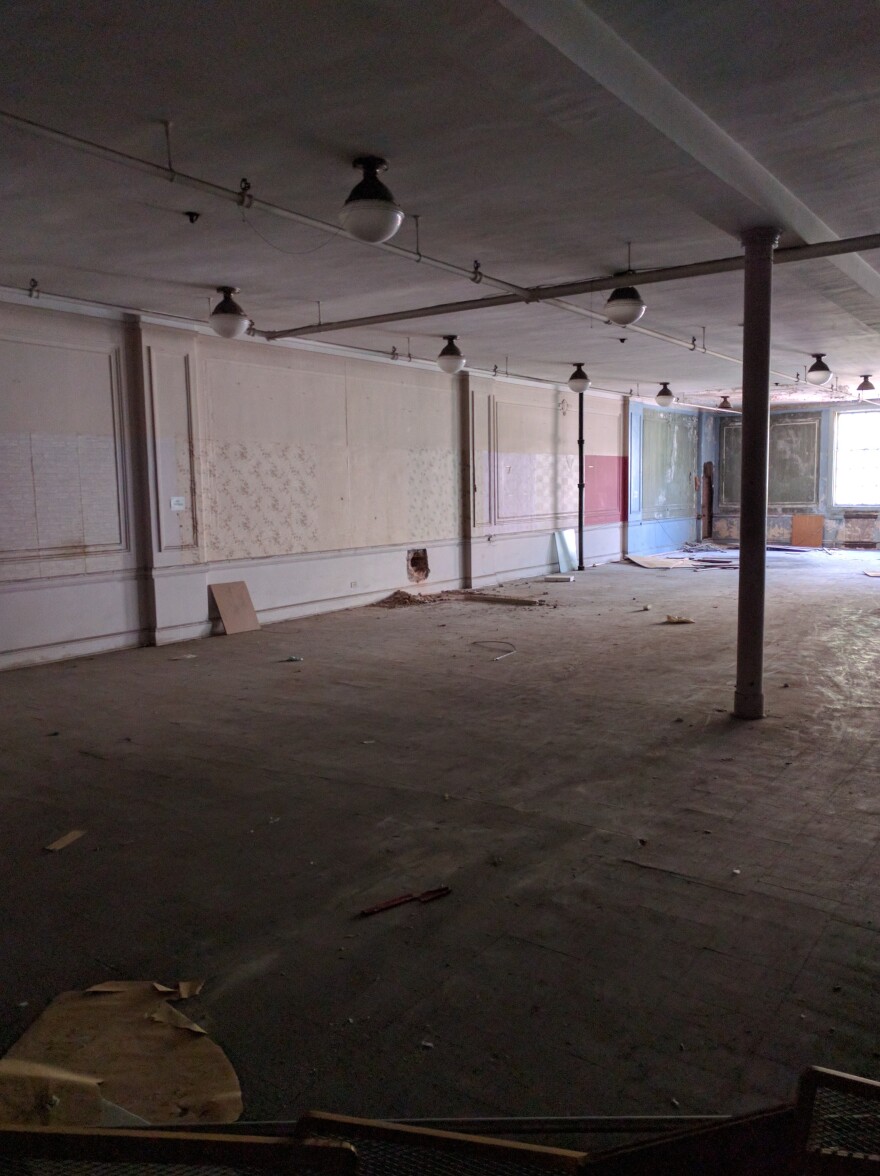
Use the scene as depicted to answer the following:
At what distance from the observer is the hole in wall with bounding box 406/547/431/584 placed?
11320mm

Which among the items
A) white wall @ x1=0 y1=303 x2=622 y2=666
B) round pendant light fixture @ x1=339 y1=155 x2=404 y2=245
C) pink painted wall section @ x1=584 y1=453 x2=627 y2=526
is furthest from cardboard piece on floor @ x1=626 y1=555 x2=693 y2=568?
round pendant light fixture @ x1=339 y1=155 x2=404 y2=245

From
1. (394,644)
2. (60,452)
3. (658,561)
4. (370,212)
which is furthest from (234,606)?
(658,561)

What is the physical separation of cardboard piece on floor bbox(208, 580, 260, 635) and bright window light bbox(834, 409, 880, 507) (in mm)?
14731

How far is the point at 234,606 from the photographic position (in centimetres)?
886

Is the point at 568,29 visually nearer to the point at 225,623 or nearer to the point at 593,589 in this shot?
the point at 225,623

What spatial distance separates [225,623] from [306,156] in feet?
17.6

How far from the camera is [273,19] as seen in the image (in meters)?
3.00

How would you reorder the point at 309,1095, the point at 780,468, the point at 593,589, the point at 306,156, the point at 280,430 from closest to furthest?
the point at 309,1095
the point at 306,156
the point at 280,430
the point at 593,589
the point at 780,468

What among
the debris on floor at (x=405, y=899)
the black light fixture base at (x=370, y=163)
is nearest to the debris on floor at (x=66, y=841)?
the debris on floor at (x=405, y=899)

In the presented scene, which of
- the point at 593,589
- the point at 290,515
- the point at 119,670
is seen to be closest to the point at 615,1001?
the point at 119,670

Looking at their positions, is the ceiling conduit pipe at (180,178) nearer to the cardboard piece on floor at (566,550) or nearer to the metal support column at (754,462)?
the metal support column at (754,462)

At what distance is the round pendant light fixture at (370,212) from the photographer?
4.00 meters

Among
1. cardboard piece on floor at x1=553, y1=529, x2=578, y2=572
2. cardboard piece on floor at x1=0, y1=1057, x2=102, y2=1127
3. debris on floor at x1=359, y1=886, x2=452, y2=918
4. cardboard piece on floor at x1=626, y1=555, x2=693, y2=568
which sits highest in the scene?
cardboard piece on floor at x1=553, y1=529, x2=578, y2=572

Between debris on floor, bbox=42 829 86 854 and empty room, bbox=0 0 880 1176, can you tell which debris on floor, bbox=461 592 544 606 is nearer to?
empty room, bbox=0 0 880 1176
